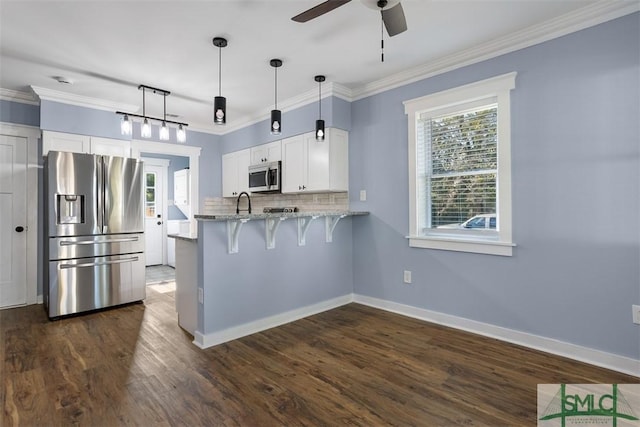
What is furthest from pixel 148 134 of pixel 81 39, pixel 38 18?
pixel 38 18

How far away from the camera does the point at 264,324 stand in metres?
3.19

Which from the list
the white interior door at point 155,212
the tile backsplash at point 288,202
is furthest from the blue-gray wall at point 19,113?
the white interior door at point 155,212

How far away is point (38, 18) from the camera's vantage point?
245 centimetres

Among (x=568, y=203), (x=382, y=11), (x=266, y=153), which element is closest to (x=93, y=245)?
(x=266, y=153)

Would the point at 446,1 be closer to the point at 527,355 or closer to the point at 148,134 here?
the point at 527,355

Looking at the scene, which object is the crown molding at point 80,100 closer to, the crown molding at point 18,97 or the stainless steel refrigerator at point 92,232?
the crown molding at point 18,97

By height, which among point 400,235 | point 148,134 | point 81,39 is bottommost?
point 400,235

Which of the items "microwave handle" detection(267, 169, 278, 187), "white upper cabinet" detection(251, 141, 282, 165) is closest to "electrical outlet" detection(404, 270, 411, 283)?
"microwave handle" detection(267, 169, 278, 187)

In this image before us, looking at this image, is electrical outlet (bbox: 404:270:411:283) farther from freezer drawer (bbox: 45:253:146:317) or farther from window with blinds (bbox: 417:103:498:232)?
freezer drawer (bbox: 45:253:146:317)

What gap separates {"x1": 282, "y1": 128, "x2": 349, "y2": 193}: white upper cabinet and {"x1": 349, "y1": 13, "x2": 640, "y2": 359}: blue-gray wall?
1165 millimetres

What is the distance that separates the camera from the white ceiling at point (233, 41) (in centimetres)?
236

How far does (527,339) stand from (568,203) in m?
1.14

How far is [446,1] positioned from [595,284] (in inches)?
89.9

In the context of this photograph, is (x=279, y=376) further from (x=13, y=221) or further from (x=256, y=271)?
(x=13, y=221)
